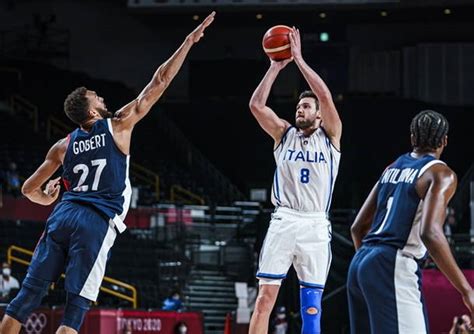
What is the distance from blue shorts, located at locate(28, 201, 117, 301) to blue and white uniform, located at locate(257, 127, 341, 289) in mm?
1585

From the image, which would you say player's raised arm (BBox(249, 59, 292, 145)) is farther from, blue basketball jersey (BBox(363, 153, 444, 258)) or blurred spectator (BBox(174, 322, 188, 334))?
blurred spectator (BBox(174, 322, 188, 334))

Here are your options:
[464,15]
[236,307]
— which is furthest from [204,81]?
[236,307]

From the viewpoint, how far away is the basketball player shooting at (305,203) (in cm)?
955

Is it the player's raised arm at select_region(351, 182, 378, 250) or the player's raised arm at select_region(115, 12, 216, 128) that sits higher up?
the player's raised arm at select_region(115, 12, 216, 128)

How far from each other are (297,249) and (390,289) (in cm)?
288

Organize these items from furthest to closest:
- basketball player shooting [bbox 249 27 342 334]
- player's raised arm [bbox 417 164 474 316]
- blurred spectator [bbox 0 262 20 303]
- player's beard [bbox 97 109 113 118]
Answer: blurred spectator [bbox 0 262 20 303]
basketball player shooting [bbox 249 27 342 334]
player's beard [bbox 97 109 113 118]
player's raised arm [bbox 417 164 474 316]

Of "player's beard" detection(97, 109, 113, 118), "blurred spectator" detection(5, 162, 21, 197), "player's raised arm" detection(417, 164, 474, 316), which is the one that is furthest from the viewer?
"blurred spectator" detection(5, 162, 21, 197)

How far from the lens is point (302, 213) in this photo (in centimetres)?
967

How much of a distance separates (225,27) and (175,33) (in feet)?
5.47

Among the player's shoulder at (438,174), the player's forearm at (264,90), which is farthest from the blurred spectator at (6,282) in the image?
the player's shoulder at (438,174)

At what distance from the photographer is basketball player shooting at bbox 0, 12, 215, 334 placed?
8516 mm

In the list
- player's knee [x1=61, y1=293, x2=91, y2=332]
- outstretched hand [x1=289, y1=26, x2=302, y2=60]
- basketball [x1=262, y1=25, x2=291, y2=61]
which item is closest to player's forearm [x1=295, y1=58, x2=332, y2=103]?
outstretched hand [x1=289, y1=26, x2=302, y2=60]

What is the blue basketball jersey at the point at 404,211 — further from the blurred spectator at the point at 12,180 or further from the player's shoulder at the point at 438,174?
the blurred spectator at the point at 12,180

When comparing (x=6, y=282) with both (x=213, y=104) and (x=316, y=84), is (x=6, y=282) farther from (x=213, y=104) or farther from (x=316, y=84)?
(x=213, y=104)
